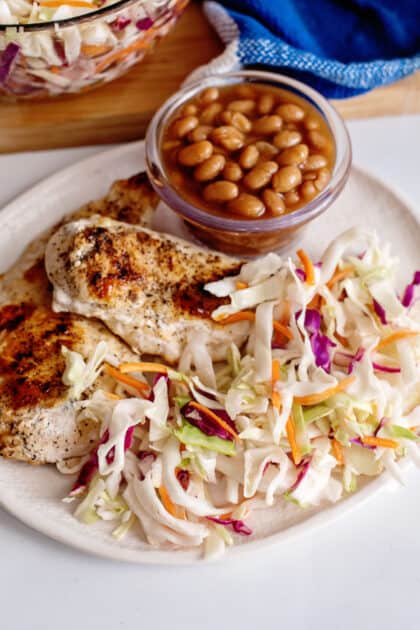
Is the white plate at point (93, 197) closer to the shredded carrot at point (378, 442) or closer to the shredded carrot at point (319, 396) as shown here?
the shredded carrot at point (378, 442)

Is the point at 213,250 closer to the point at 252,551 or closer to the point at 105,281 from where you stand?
the point at 105,281

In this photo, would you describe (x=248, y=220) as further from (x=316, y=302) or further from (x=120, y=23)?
(x=120, y=23)

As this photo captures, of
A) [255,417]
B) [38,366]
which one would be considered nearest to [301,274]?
[255,417]

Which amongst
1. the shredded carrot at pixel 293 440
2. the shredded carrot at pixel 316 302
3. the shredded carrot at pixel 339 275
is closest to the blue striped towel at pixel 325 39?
the shredded carrot at pixel 339 275

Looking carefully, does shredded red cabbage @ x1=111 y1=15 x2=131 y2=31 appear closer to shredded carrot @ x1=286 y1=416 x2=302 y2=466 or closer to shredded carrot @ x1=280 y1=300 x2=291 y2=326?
shredded carrot @ x1=280 y1=300 x2=291 y2=326

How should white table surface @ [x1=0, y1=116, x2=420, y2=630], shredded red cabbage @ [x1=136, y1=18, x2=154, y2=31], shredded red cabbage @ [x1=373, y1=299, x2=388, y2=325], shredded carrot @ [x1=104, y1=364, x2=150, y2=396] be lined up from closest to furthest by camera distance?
white table surface @ [x1=0, y1=116, x2=420, y2=630], shredded carrot @ [x1=104, y1=364, x2=150, y2=396], shredded red cabbage @ [x1=373, y1=299, x2=388, y2=325], shredded red cabbage @ [x1=136, y1=18, x2=154, y2=31]

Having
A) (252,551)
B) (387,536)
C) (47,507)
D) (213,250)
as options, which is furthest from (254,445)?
(213,250)

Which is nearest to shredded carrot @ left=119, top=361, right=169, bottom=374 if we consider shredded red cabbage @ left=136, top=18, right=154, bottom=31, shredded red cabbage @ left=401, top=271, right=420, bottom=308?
shredded red cabbage @ left=401, top=271, right=420, bottom=308
